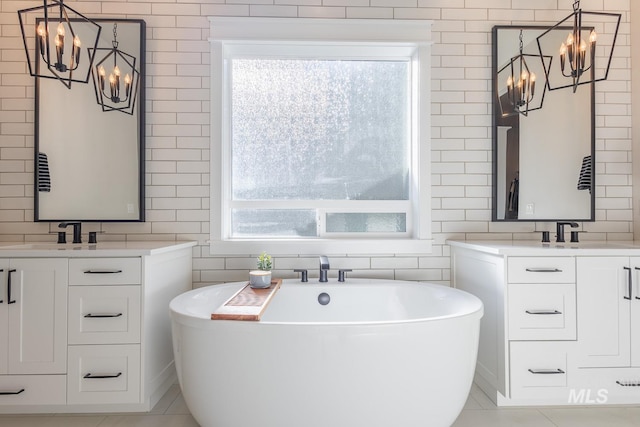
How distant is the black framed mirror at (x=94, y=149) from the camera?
2.69 meters

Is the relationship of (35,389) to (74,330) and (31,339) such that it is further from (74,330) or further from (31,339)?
(74,330)

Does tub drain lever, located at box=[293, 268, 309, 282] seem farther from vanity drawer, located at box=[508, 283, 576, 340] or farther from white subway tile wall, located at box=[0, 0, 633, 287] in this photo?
vanity drawer, located at box=[508, 283, 576, 340]

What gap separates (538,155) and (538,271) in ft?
3.39

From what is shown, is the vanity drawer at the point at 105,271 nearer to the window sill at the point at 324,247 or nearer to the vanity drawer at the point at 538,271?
the window sill at the point at 324,247

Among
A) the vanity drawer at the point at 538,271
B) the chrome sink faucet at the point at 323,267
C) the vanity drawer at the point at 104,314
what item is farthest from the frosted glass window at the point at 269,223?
the vanity drawer at the point at 538,271

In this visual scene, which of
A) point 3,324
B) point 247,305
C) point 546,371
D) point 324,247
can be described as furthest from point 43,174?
point 546,371

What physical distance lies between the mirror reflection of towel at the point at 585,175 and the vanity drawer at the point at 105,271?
303cm

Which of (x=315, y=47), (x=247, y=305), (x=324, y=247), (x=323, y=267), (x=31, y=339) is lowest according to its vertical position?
(x=31, y=339)

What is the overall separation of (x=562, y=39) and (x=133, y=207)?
336cm

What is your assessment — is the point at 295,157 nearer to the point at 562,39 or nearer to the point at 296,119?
the point at 296,119

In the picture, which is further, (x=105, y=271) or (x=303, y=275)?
(x=303, y=275)

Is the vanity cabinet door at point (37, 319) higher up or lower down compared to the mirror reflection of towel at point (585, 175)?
lower down

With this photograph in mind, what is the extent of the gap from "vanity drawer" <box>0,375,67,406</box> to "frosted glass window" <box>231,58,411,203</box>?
1.56 m

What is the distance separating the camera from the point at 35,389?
83.0 inches
